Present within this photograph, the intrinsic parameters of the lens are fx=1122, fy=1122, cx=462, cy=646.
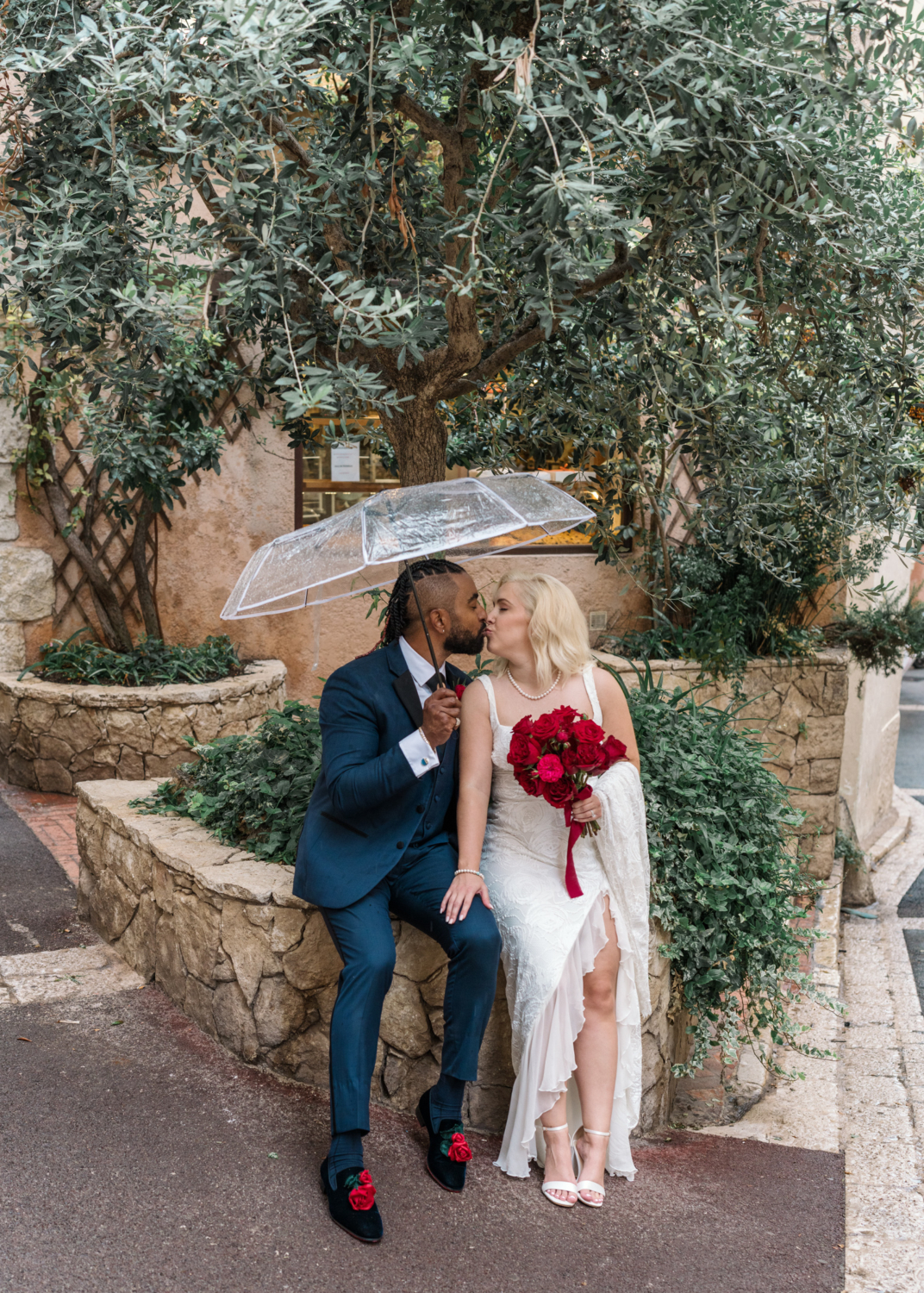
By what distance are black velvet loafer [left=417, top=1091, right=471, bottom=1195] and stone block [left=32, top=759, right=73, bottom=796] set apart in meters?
4.19

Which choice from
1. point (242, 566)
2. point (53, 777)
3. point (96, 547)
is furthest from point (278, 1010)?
point (242, 566)

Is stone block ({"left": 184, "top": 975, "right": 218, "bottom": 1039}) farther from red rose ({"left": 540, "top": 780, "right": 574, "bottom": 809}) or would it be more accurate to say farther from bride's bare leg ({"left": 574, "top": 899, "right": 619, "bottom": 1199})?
red rose ({"left": 540, "top": 780, "right": 574, "bottom": 809})

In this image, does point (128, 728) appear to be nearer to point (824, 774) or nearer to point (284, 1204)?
point (284, 1204)

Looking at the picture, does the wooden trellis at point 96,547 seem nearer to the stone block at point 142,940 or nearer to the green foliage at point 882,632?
the stone block at point 142,940

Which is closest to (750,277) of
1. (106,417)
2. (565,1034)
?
(565,1034)

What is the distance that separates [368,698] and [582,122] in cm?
159

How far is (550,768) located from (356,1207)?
45.9 inches

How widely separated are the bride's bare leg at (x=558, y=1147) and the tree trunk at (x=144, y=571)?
5.06 m

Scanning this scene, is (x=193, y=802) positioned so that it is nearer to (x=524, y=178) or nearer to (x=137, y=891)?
(x=137, y=891)

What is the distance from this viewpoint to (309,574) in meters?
2.97

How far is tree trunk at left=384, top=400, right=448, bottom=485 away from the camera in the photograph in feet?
12.8

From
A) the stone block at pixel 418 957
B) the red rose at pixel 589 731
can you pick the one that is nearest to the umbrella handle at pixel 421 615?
the red rose at pixel 589 731

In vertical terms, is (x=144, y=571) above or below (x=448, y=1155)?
above

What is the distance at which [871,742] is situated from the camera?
331 inches
